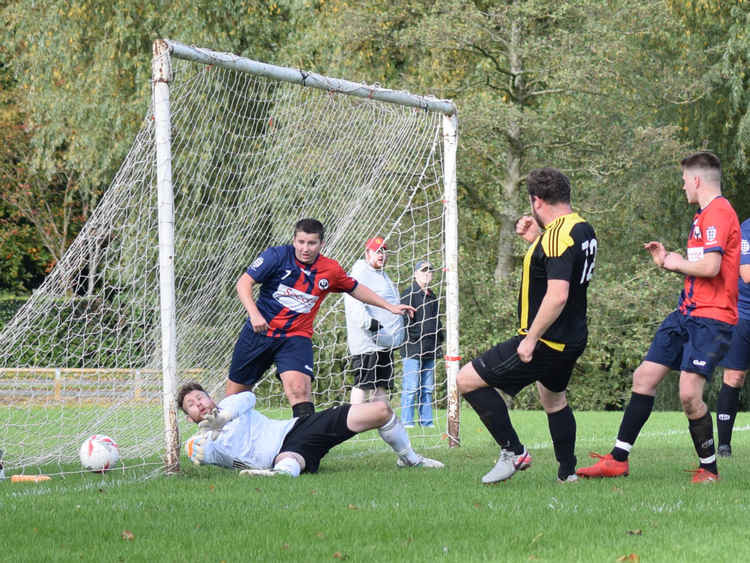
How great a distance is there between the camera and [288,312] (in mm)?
8180

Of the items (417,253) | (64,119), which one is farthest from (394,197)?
(64,119)

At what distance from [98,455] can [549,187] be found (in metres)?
3.90

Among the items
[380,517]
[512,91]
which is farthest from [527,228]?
[512,91]

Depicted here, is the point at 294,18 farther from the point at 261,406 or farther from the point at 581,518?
the point at 581,518

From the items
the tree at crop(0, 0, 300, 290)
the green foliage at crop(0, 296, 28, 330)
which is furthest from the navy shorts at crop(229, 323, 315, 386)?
the green foliage at crop(0, 296, 28, 330)

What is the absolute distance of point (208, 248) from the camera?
10.9 meters

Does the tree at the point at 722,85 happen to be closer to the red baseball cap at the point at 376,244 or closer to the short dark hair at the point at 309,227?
the red baseball cap at the point at 376,244

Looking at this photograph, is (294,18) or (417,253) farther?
(294,18)

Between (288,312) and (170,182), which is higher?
(170,182)

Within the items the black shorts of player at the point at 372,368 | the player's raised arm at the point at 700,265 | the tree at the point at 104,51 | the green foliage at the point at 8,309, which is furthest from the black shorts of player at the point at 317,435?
the green foliage at the point at 8,309

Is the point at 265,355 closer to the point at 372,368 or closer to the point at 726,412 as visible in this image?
the point at 372,368

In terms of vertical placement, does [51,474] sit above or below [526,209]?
below

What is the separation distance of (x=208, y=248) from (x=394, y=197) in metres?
2.33

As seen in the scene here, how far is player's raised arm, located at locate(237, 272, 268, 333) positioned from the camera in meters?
7.44
